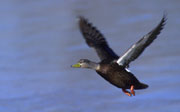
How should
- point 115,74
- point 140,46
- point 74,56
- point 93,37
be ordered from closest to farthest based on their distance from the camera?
point 140,46 → point 115,74 → point 93,37 → point 74,56

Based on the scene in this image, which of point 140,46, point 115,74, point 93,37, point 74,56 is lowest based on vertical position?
point 115,74

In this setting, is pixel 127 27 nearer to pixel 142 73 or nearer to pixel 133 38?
pixel 133 38

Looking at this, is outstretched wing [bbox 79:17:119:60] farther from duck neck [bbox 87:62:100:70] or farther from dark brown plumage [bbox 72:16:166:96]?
duck neck [bbox 87:62:100:70]

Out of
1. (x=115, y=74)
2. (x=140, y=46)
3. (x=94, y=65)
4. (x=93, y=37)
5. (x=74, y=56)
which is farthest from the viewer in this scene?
(x=74, y=56)

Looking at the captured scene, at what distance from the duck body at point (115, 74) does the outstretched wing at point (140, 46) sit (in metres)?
0.09

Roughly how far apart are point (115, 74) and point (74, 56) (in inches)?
109

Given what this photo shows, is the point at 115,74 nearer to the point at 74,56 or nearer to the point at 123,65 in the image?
the point at 123,65

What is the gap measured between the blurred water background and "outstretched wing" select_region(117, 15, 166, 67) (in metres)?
1.10

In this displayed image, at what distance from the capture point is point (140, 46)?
8250 mm

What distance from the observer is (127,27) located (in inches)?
483

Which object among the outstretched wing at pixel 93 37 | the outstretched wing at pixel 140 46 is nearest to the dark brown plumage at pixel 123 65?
the outstretched wing at pixel 140 46

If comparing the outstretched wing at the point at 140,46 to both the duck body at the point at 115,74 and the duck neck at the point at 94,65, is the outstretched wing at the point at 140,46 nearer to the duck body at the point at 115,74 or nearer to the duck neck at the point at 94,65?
the duck body at the point at 115,74

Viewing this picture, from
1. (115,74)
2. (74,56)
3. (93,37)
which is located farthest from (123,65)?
(74,56)

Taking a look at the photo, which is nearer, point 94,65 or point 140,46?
point 140,46
